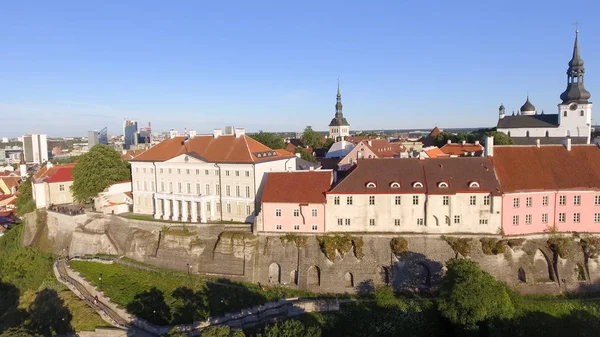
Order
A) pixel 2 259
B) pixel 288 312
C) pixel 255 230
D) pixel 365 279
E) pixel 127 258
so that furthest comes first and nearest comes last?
pixel 2 259 → pixel 127 258 → pixel 255 230 → pixel 365 279 → pixel 288 312

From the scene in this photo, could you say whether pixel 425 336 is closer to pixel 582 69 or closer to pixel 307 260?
pixel 307 260

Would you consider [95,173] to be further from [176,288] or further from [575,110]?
[575,110]

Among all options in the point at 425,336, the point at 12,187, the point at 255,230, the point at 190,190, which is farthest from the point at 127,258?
the point at 12,187

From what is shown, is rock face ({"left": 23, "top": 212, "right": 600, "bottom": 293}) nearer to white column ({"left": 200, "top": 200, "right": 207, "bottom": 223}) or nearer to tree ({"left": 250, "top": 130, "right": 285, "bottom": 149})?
white column ({"left": 200, "top": 200, "right": 207, "bottom": 223})

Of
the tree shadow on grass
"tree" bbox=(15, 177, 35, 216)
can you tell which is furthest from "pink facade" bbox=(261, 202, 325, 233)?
"tree" bbox=(15, 177, 35, 216)

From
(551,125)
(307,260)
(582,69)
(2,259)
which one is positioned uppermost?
(582,69)

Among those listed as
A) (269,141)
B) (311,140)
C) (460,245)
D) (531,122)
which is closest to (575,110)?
(531,122)
